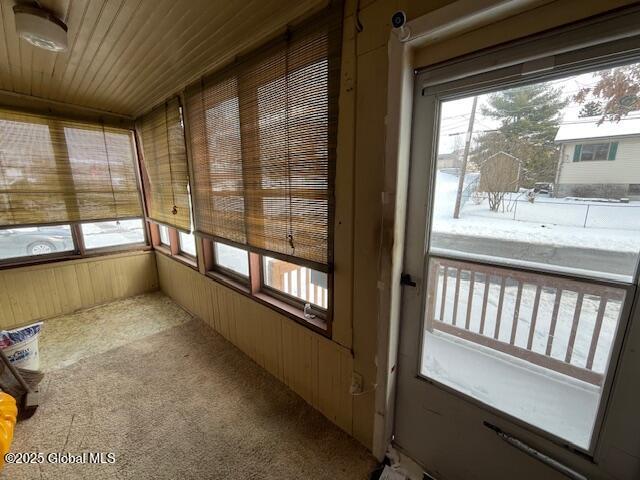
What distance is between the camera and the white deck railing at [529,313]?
842 millimetres

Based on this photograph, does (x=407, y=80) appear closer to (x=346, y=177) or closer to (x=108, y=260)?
(x=346, y=177)

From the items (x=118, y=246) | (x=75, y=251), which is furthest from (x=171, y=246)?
(x=75, y=251)

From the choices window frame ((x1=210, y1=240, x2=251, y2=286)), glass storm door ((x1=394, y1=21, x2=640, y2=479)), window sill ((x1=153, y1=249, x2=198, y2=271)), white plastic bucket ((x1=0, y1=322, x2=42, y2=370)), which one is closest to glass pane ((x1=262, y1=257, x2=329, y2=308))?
window frame ((x1=210, y1=240, x2=251, y2=286))

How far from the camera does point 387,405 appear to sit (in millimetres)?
1304

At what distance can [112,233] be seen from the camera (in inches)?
129

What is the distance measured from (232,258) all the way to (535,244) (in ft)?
6.95

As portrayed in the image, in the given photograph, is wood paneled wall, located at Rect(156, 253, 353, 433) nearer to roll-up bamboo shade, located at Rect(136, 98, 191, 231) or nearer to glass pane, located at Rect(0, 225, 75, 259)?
roll-up bamboo shade, located at Rect(136, 98, 191, 231)

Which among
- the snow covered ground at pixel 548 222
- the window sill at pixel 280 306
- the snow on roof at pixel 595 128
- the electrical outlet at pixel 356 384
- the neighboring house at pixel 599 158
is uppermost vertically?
the snow on roof at pixel 595 128

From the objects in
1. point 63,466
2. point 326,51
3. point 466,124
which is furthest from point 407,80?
point 63,466

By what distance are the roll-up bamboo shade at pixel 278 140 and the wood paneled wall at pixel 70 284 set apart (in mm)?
2125

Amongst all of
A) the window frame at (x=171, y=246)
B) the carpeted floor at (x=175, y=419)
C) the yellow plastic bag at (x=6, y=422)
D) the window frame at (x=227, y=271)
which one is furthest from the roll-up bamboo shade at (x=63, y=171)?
the yellow plastic bag at (x=6, y=422)

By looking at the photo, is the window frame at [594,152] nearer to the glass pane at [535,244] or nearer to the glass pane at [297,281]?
the glass pane at [535,244]

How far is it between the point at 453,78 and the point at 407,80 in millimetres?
167

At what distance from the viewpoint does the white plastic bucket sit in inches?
67.2
